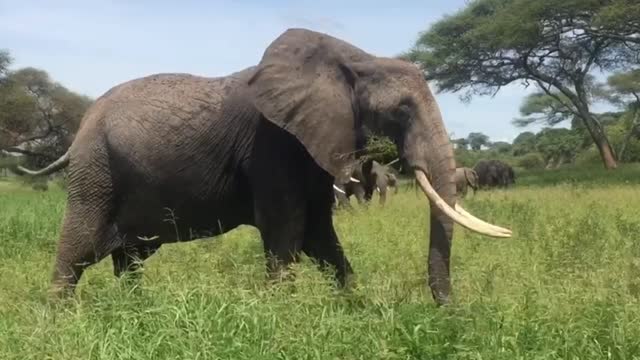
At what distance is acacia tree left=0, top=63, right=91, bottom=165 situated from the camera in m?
35.2

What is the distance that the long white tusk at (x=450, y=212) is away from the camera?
452 cm

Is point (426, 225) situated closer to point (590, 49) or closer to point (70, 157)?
Answer: point (70, 157)

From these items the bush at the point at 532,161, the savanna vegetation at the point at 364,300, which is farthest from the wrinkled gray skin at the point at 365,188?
the bush at the point at 532,161

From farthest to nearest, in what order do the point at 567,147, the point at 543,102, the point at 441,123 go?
1. the point at 567,147
2. the point at 543,102
3. the point at 441,123

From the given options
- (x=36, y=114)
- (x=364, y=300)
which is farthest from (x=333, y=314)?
(x=36, y=114)

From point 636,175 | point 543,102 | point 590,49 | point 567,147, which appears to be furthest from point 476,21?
point 567,147

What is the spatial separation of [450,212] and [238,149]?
5.02ft

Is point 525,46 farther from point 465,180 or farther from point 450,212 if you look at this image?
point 450,212

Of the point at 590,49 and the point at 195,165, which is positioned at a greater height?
the point at 590,49

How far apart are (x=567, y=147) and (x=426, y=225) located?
43.2 meters

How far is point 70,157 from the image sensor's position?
585 centimetres

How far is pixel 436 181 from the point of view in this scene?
16.0 feet

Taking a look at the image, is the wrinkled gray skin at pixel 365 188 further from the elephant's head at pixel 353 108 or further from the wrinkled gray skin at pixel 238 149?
the elephant's head at pixel 353 108

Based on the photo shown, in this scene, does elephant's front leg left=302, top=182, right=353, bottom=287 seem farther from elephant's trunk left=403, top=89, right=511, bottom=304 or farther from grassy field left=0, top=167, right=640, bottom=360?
elephant's trunk left=403, top=89, right=511, bottom=304
